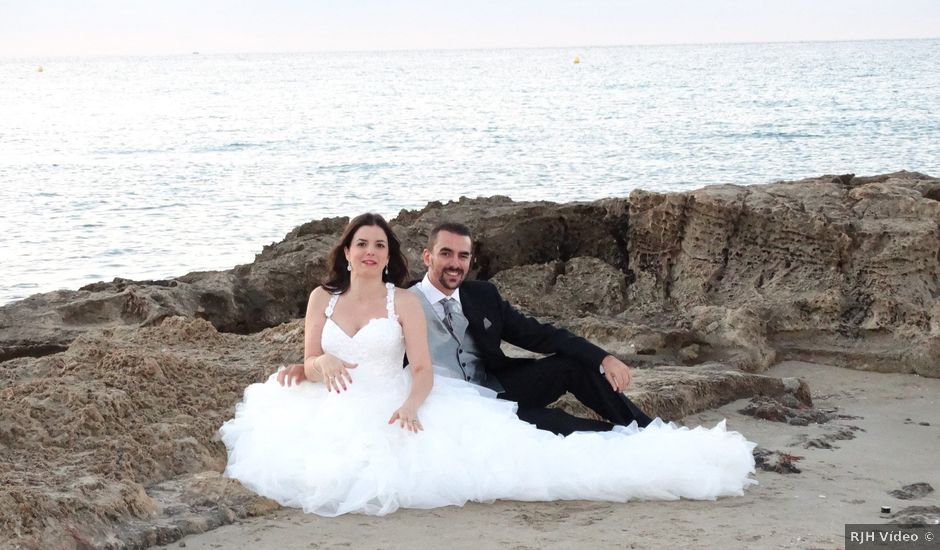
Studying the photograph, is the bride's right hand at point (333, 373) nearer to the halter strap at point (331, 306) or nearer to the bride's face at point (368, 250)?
the halter strap at point (331, 306)

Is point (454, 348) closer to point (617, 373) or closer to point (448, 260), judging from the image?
point (448, 260)

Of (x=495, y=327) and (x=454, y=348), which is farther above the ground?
(x=495, y=327)

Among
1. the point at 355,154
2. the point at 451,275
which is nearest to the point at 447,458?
the point at 451,275

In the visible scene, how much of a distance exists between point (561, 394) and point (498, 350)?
0.39m

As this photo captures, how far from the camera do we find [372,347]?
4.89 m

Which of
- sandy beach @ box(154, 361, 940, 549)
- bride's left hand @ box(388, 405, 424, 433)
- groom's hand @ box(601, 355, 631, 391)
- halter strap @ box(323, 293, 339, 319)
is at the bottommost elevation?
sandy beach @ box(154, 361, 940, 549)

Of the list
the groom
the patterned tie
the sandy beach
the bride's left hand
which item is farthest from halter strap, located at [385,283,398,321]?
the sandy beach

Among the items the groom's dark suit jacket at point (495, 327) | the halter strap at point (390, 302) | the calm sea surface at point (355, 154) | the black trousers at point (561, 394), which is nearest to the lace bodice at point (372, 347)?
the halter strap at point (390, 302)

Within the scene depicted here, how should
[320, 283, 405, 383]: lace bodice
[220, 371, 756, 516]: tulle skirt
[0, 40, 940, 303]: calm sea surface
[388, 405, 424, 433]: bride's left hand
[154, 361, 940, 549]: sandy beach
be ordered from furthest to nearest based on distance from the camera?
[0, 40, 940, 303]: calm sea surface, [320, 283, 405, 383]: lace bodice, [388, 405, 424, 433]: bride's left hand, [220, 371, 756, 516]: tulle skirt, [154, 361, 940, 549]: sandy beach

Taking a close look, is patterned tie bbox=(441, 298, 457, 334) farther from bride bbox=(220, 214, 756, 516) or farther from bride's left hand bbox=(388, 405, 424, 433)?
bride's left hand bbox=(388, 405, 424, 433)

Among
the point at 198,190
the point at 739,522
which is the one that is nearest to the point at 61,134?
the point at 198,190

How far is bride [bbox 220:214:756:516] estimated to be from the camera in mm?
4504

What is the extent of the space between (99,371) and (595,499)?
8.80 ft

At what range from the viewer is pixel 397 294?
5.01 metres
